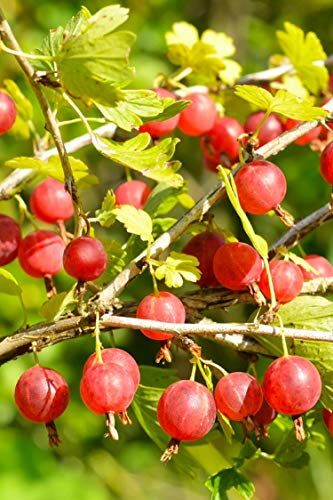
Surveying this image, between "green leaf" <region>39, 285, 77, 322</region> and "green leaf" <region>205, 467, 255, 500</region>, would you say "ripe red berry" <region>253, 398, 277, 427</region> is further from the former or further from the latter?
"green leaf" <region>39, 285, 77, 322</region>

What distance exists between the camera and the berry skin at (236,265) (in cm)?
100

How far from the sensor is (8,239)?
1174 millimetres

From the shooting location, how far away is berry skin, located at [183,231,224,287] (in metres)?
1.10

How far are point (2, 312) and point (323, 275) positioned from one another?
1.53 m

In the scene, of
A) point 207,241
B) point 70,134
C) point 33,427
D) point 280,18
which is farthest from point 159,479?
point 207,241

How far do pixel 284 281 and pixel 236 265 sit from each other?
0.19ft

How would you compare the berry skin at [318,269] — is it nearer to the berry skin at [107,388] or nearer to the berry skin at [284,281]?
the berry skin at [284,281]

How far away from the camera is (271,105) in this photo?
1.00 metres

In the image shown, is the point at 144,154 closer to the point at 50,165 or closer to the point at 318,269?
the point at 50,165

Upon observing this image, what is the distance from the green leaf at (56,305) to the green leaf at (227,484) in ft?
0.87

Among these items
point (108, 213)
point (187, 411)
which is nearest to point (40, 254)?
point (108, 213)

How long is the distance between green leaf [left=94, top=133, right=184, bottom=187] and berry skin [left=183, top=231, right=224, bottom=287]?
9cm

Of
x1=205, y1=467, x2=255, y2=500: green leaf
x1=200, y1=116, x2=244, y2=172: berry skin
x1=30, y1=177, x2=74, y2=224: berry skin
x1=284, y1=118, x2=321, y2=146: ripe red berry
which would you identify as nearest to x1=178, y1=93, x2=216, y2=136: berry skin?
x1=200, y1=116, x2=244, y2=172: berry skin

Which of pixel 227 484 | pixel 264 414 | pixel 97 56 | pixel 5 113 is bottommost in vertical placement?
pixel 227 484
